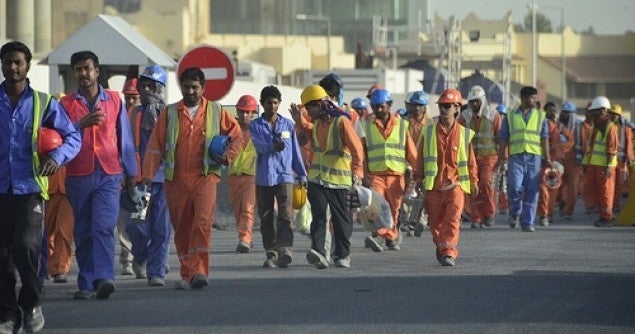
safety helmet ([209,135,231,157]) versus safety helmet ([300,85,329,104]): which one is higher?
safety helmet ([300,85,329,104])

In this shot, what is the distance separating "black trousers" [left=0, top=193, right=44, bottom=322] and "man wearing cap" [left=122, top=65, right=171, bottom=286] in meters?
3.12

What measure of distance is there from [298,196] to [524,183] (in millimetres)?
7437

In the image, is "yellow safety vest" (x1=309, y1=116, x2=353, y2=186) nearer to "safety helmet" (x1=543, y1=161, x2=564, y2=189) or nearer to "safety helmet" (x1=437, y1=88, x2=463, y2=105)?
"safety helmet" (x1=437, y1=88, x2=463, y2=105)

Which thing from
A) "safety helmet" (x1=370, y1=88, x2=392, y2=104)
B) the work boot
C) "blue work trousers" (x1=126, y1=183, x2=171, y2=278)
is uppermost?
"safety helmet" (x1=370, y1=88, x2=392, y2=104)

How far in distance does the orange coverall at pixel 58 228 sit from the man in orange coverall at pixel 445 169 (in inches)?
144

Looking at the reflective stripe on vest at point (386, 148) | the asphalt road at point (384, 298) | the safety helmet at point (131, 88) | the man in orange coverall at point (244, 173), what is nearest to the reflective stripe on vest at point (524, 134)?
the reflective stripe on vest at point (386, 148)

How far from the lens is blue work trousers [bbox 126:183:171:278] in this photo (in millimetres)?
14648

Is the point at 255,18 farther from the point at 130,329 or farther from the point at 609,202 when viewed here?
the point at 130,329

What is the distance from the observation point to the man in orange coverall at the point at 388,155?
19234mm

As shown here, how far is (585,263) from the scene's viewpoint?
17078 millimetres

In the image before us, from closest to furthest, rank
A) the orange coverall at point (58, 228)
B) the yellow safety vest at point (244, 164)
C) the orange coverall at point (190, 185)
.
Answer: the orange coverall at point (190, 185)
the orange coverall at point (58, 228)
the yellow safety vest at point (244, 164)

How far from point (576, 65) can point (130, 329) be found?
4252 inches

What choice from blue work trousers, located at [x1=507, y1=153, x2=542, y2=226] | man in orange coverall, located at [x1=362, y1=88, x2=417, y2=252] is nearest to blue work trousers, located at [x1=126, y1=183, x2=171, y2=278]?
man in orange coverall, located at [x1=362, y1=88, x2=417, y2=252]

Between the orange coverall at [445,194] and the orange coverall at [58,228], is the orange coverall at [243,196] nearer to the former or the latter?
the orange coverall at [445,194]
